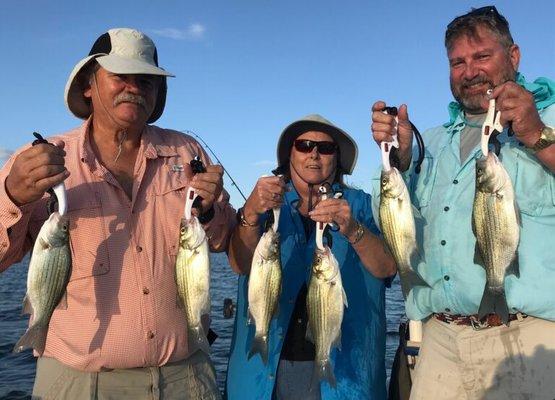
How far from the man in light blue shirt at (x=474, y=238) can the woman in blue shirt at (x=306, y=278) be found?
48cm

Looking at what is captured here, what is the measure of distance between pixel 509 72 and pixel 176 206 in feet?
10.1

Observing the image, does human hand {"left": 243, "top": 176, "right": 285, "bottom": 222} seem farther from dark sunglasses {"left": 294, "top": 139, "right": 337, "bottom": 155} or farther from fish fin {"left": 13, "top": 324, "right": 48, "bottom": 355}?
fish fin {"left": 13, "top": 324, "right": 48, "bottom": 355}

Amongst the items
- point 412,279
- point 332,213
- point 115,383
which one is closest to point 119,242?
point 115,383

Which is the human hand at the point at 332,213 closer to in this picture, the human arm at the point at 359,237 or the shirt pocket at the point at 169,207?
the human arm at the point at 359,237

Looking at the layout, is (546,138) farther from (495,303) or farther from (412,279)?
(412,279)

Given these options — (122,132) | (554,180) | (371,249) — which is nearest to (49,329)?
(122,132)

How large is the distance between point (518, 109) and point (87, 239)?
3.35 m

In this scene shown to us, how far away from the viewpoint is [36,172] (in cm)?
367

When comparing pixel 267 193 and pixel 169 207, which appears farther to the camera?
pixel 169 207

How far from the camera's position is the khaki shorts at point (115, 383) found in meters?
4.18

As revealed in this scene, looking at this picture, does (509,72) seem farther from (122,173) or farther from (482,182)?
(122,173)

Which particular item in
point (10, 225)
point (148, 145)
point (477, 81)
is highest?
point (477, 81)

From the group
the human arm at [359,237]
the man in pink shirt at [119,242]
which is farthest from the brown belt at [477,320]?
the man in pink shirt at [119,242]

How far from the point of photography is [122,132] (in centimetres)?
461
